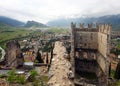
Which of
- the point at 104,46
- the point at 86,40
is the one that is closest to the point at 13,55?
the point at 104,46

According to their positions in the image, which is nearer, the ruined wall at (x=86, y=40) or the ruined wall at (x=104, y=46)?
the ruined wall at (x=104, y=46)

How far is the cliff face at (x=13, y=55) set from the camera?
41.2m

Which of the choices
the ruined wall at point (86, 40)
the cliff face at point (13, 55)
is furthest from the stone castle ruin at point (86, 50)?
the cliff face at point (13, 55)

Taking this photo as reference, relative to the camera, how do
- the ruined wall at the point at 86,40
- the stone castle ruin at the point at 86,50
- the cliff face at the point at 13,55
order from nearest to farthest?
the cliff face at the point at 13,55 < the stone castle ruin at the point at 86,50 < the ruined wall at the point at 86,40

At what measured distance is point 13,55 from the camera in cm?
4447

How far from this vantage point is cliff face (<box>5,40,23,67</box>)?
4122 cm

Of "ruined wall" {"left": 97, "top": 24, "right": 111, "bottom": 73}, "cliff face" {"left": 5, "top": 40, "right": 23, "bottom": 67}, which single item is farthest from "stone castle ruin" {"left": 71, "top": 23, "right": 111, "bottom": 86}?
"cliff face" {"left": 5, "top": 40, "right": 23, "bottom": 67}

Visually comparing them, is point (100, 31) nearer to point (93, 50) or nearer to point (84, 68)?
point (93, 50)

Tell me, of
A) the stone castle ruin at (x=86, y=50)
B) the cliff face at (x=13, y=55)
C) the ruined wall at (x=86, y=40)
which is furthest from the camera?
the ruined wall at (x=86, y=40)

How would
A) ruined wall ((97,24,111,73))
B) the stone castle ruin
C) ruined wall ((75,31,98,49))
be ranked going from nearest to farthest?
ruined wall ((97,24,111,73)) < the stone castle ruin < ruined wall ((75,31,98,49))

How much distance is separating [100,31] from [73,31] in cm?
692

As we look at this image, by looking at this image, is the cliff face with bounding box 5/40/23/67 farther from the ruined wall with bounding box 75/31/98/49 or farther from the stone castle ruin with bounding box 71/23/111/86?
the ruined wall with bounding box 75/31/98/49

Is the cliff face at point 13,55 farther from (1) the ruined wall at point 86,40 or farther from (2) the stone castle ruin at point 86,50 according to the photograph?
(1) the ruined wall at point 86,40

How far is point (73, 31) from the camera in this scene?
2117 inches
